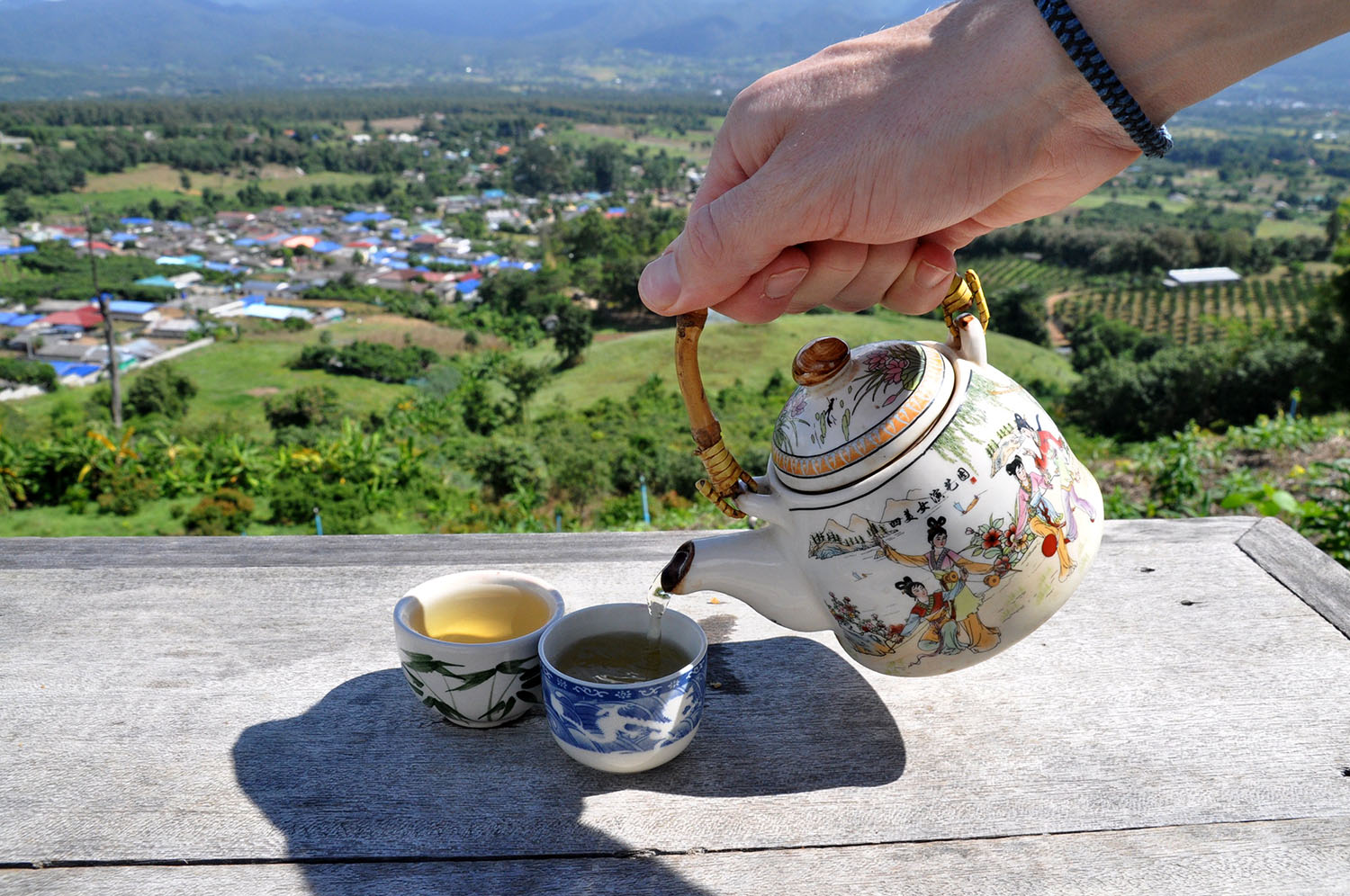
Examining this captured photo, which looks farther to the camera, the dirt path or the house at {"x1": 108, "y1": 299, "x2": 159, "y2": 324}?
the house at {"x1": 108, "y1": 299, "x2": 159, "y2": 324}

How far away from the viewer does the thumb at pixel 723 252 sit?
1.05m

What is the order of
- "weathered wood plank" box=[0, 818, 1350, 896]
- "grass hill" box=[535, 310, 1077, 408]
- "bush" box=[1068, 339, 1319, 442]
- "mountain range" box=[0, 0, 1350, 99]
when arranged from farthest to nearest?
1. "mountain range" box=[0, 0, 1350, 99]
2. "grass hill" box=[535, 310, 1077, 408]
3. "bush" box=[1068, 339, 1319, 442]
4. "weathered wood plank" box=[0, 818, 1350, 896]

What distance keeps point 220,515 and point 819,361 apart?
8.77 m

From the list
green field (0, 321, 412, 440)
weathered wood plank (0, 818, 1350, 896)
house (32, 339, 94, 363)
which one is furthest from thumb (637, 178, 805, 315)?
house (32, 339, 94, 363)

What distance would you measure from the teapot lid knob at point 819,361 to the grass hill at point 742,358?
19423mm

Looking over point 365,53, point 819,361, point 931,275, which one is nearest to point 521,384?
point 931,275

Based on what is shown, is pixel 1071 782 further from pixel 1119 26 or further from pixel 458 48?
pixel 458 48

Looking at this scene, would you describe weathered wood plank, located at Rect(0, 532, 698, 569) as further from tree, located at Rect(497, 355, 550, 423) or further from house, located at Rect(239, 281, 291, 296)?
house, located at Rect(239, 281, 291, 296)

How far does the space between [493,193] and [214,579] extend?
69709 mm

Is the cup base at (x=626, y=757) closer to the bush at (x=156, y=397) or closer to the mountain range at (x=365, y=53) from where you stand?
the bush at (x=156, y=397)

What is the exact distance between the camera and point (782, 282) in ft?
3.86

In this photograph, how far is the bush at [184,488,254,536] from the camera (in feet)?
27.7

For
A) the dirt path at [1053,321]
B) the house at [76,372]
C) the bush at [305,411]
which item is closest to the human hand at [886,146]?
the bush at [305,411]

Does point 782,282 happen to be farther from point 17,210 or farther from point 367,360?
point 17,210
